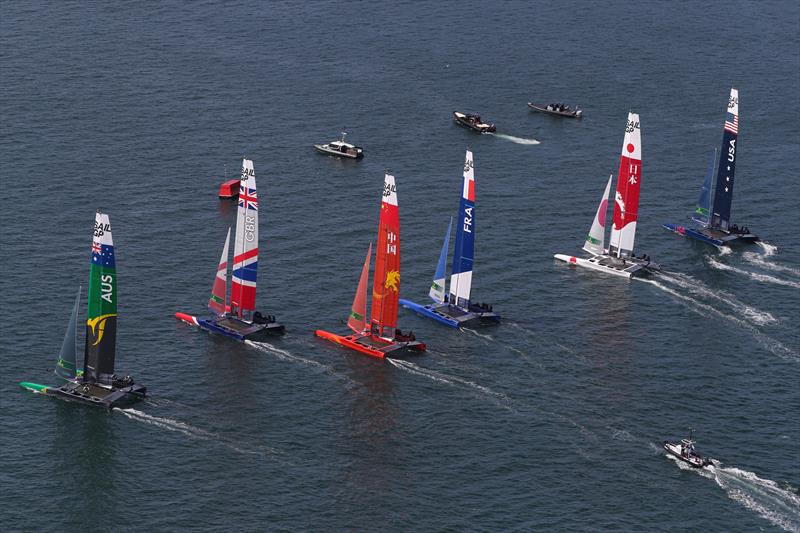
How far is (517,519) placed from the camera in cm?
19775

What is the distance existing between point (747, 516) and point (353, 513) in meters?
46.8

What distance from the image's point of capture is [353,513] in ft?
650

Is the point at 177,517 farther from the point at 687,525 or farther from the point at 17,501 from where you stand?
the point at 687,525

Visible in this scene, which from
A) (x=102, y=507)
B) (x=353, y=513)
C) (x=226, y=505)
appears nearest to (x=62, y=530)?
(x=102, y=507)

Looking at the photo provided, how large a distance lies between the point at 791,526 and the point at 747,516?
5.28 m

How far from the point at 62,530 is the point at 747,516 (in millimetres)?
80450

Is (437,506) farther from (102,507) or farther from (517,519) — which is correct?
(102,507)

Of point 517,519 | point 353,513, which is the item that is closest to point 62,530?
point 353,513

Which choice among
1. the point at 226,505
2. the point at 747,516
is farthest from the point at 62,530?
the point at 747,516

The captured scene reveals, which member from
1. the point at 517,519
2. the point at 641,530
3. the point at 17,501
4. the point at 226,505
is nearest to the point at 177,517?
the point at 226,505

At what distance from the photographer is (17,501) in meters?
198

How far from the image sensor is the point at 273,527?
19500 centimetres

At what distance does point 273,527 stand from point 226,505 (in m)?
7.16

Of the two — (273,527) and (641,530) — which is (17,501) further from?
(641,530)
